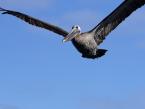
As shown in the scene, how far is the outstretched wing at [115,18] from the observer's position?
2250 centimetres

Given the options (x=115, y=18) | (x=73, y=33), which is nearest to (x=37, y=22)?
(x=73, y=33)

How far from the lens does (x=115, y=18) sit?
2317cm

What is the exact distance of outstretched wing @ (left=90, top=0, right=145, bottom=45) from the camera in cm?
2250

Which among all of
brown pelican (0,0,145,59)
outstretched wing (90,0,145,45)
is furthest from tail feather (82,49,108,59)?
outstretched wing (90,0,145,45)

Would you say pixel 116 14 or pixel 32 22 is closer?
pixel 116 14

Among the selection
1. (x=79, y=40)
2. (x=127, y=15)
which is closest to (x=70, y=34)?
(x=79, y=40)

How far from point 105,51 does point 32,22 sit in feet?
12.8

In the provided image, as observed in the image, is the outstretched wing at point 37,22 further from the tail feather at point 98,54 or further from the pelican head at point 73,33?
the tail feather at point 98,54

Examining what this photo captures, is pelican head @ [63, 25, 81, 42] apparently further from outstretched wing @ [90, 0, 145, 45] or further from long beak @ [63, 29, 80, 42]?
outstretched wing @ [90, 0, 145, 45]

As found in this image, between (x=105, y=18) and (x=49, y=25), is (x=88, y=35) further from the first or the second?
(x=49, y=25)

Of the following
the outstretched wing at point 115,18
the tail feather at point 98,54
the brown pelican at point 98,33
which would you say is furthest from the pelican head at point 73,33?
the tail feather at point 98,54

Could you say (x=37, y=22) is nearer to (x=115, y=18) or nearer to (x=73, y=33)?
(x=73, y=33)

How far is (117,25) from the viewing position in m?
23.3

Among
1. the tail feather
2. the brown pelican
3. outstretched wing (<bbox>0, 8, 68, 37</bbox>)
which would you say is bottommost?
the tail feather
